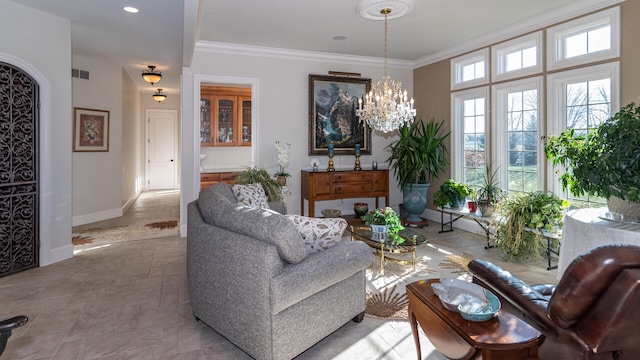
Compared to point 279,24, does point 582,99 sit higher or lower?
lower

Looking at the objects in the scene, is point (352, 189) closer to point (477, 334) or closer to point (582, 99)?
point (582, 99)

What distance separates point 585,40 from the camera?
13.5 ft

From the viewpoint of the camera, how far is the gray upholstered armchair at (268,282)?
1992 mm

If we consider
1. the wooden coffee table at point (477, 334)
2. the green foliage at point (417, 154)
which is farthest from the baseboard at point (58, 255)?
the green foliage at point (417, 154)

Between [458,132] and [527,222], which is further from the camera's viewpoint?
[458,132]

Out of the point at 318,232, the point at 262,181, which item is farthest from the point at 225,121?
the point at 318,232

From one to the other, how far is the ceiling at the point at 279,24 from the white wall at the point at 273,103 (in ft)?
0.89

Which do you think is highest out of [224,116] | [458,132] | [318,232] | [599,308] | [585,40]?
[585,40]

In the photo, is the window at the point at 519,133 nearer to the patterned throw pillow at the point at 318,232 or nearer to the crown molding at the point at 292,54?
the crown molding at the point at 292,54

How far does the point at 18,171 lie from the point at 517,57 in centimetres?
625

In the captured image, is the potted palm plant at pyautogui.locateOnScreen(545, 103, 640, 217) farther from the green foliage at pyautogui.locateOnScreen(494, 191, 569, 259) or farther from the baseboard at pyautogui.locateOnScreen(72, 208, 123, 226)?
the baseboard at pyautogui.locateOnScreen(72, 208, 123, 226)

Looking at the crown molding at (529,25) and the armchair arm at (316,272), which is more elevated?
the crown molding at (529,25)

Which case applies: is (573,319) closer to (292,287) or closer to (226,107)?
(292,287)

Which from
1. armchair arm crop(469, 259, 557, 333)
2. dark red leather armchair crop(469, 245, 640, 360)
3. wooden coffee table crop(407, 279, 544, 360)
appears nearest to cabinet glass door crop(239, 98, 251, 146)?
armchair arm crop(469, 259, 557, 333)
